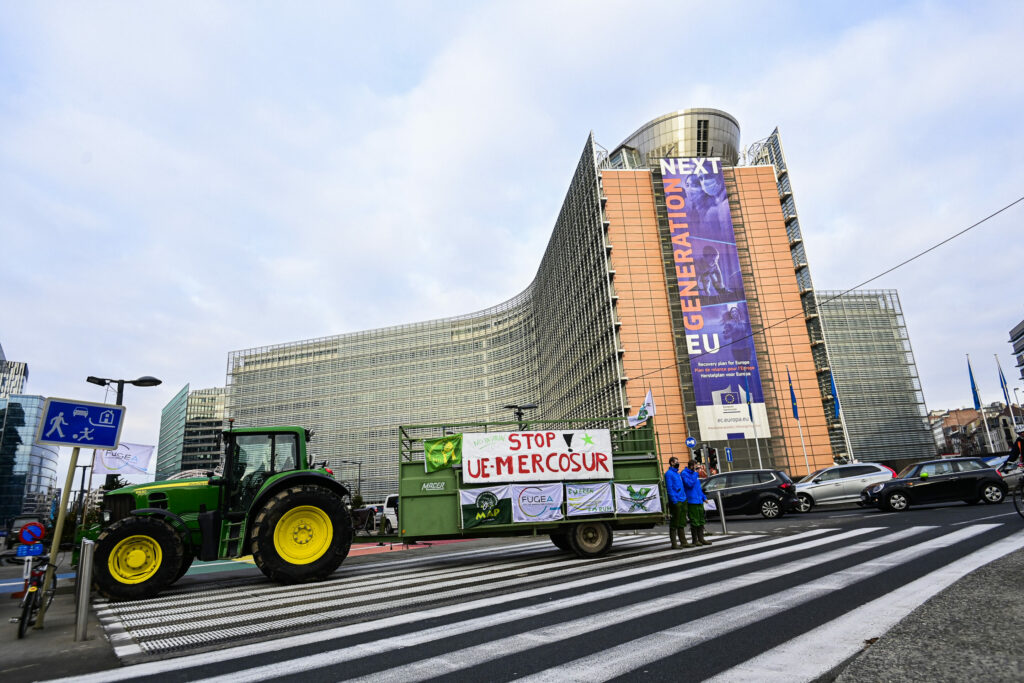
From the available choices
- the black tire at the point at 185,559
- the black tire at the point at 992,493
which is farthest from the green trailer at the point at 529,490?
the black tire at the point at 992,493

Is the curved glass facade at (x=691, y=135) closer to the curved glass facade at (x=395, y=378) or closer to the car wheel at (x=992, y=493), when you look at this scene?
the curved glass facade at (x=395, y=378)

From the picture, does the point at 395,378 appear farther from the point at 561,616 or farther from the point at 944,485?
the point at 561,616

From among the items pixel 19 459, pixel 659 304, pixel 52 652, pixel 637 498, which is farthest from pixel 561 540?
pixel 19 459

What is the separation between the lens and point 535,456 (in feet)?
33.6

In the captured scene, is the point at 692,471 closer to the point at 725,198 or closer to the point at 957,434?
the point at 725,198

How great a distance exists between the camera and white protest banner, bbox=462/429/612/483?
32.8 ft

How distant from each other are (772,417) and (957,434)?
120 meters

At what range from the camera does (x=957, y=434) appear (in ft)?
440

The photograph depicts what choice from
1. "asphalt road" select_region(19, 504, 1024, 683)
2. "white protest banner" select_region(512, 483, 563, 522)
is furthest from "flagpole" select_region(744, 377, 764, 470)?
"white protest banner" select_region(512, 483, 563, 522)

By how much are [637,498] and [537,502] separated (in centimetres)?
193

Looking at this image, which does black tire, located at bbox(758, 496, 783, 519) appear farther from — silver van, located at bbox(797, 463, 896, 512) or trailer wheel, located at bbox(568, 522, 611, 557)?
trailer wheel, located at bbox(568, 522, 611, 557)

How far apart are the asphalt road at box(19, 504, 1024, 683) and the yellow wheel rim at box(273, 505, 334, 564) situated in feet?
2.28

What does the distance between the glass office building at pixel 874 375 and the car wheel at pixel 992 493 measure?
279 ft

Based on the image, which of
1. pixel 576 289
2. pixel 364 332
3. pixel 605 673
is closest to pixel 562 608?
pixel 605 673
